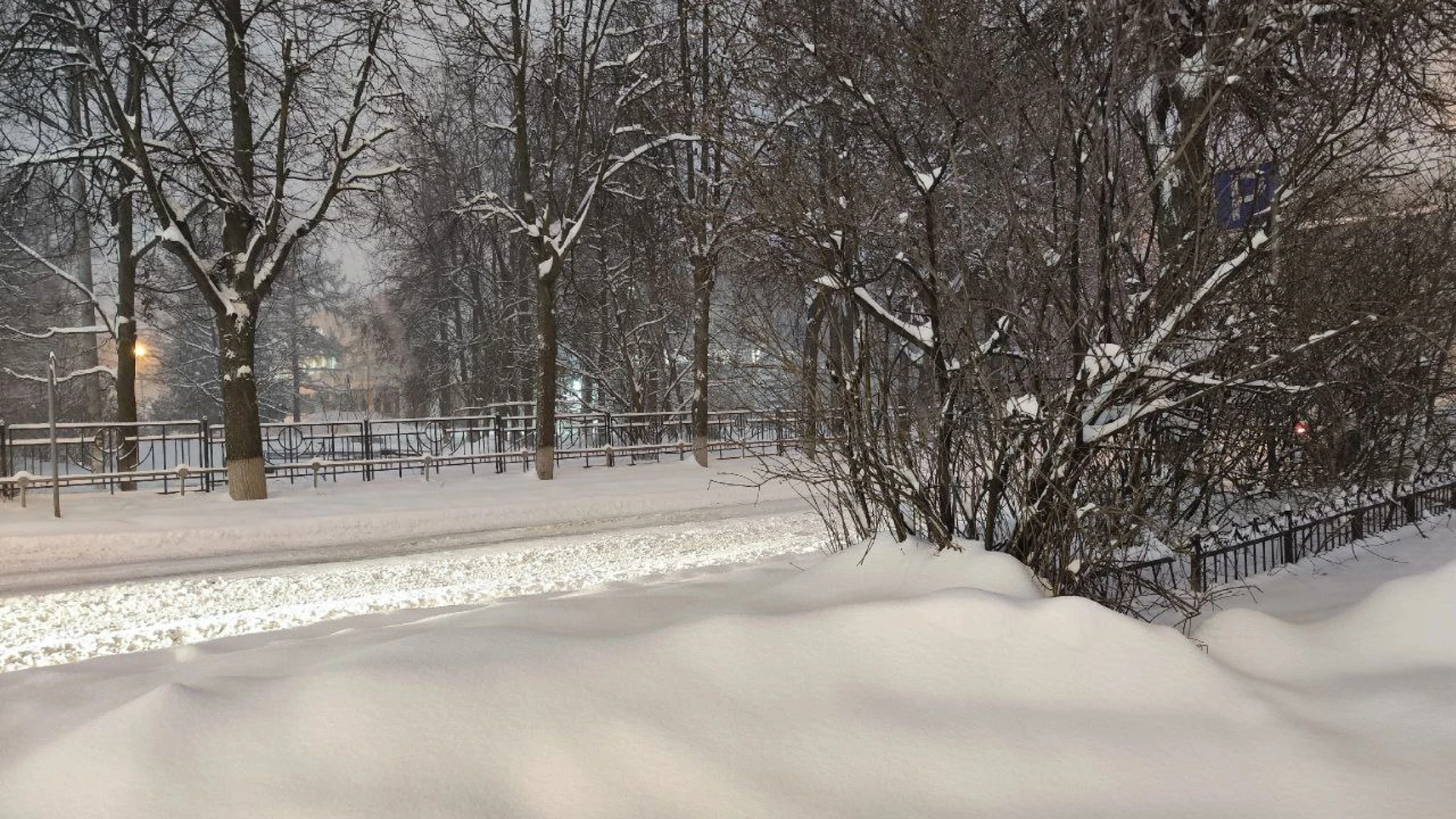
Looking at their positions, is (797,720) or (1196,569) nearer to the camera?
(797,720)

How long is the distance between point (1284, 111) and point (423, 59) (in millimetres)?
15392

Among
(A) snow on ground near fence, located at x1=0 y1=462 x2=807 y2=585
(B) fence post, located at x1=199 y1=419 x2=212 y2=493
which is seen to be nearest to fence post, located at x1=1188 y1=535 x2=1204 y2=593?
(A) snow on ground near fence, located at x1=0 y1=462 x2=807 y2=585

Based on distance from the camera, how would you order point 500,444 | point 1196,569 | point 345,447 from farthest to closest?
point 345,447, point 500,444, point 1196,569

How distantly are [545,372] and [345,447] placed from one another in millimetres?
8053

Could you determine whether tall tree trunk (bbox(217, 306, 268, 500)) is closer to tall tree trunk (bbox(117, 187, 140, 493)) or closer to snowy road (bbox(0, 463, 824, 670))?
snowy road (bbox(0, 463, 824, 670))

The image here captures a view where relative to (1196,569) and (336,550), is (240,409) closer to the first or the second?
(336,550)

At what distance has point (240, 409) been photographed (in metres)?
15.6

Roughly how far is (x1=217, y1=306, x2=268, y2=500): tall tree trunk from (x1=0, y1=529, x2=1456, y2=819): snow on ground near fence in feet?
38.6

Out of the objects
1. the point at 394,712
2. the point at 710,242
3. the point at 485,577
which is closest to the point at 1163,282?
the point at 394,712

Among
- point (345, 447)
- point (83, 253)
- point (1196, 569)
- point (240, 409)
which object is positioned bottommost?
point (1196, 569)

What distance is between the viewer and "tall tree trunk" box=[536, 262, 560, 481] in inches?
752

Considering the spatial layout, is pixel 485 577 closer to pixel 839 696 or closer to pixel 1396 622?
pixel 839 696

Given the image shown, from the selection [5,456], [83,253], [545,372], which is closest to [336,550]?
[545,372]

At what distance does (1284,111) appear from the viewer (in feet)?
19.9
